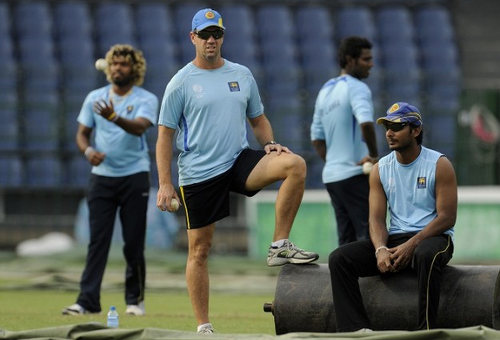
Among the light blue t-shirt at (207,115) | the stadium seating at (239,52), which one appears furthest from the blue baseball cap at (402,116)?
the stadium seating at (239,52)

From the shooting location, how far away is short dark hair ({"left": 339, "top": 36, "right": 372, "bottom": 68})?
32.5 ft

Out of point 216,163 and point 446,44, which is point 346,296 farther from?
point 446,44

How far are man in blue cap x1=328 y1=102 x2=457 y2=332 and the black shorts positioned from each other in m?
0.88

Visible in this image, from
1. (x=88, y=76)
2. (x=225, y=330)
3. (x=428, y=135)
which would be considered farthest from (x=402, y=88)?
(x=225, y=330)

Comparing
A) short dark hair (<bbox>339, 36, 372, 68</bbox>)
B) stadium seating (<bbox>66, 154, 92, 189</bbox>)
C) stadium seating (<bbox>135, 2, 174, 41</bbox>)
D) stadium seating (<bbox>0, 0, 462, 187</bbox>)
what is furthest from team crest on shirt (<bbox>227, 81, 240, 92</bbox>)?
stadium seating (<bbox>135, 2, 174, 41</bbox>)

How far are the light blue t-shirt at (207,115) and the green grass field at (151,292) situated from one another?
4.60 ft

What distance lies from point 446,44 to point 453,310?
15406mm

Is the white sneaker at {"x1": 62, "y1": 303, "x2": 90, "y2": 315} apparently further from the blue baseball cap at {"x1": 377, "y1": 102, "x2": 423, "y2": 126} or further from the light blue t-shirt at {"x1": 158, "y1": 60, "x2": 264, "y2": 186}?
the blue baseball cap at {"x1": 377, "y1": 102, "x2": 423, "y2": 126}

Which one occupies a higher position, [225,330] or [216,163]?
[216,163]

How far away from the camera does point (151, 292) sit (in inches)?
503

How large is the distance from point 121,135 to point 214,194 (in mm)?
2493

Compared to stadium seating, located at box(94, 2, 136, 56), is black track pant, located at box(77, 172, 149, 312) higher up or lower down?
lower down

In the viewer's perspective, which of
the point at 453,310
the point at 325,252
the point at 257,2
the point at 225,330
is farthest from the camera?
the point at 257,2

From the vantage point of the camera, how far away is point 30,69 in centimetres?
1888
